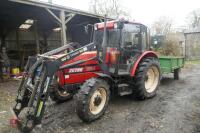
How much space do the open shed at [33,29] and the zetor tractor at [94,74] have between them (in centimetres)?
448

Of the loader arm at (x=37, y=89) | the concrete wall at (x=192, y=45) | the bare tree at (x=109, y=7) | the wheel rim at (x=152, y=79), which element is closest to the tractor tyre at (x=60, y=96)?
the loader arm at (x=37, y=89)

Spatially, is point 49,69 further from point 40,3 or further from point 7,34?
point 7,34

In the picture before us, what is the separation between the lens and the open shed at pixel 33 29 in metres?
10.5

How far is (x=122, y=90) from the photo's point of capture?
5.70m

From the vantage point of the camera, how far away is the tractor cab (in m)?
5.59

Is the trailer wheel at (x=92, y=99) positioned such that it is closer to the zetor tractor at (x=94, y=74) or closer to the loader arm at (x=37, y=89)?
the zetor tractor at (x=94, y=74)

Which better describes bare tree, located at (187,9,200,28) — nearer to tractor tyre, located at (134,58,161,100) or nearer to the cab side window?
tractor tyre, located at (134,58,161,100)

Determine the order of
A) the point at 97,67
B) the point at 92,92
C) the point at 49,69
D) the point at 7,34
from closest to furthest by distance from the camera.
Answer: the point at 49,69
the point at 92,92
the point at 97,67
the point at 7,34

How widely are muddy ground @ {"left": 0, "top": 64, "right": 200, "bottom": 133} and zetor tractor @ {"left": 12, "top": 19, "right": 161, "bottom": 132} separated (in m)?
0.27

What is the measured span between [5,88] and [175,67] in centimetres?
636

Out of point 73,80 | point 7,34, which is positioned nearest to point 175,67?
point 73,80

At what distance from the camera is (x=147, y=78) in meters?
6.47

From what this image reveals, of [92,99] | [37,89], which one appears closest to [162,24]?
[92,99]

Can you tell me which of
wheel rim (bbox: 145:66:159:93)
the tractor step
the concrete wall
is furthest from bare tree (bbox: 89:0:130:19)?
the tractor step
